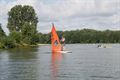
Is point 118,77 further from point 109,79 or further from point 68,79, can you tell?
point 68,79

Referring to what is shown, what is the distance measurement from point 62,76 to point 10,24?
6170 inches

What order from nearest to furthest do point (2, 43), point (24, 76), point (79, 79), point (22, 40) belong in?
point (79, 79) → point (24, 76) → point (2, 43) → point (22, 40)

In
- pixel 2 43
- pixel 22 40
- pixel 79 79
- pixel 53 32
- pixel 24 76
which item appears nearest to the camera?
pixel 79 79

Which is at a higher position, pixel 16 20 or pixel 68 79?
pixel 16 20

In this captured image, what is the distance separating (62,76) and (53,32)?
200 ft

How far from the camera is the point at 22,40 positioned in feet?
634

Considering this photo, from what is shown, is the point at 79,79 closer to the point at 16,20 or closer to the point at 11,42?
the point at 11,42

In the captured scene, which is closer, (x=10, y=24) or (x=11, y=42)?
(x=11, y=42)

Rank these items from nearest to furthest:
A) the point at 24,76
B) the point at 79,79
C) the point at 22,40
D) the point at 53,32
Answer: the point at 79,79
the point at 24,76
the point at 53,32
the point at 22,40

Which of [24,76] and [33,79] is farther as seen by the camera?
[24,76]

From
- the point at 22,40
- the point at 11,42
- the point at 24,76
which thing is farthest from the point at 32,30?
the point at 24,76

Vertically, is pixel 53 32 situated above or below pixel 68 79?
above

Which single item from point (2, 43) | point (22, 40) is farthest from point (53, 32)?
point (22, 40)

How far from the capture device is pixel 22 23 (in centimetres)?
19838
